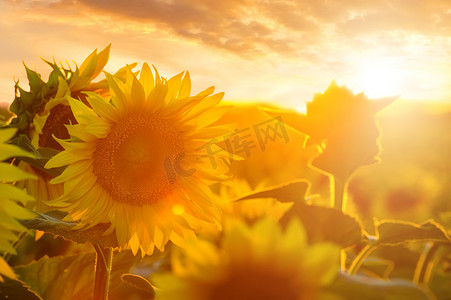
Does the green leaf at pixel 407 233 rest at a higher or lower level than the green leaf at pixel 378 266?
higher

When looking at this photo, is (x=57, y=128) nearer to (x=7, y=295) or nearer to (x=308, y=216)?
(x=7, y=295)

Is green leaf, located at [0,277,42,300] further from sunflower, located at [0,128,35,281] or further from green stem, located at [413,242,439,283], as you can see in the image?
green stem, located at [413,242,439,283]

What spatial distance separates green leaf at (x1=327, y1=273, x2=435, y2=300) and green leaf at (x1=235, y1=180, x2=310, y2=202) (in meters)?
0.19

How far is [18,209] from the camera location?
1.52 ft

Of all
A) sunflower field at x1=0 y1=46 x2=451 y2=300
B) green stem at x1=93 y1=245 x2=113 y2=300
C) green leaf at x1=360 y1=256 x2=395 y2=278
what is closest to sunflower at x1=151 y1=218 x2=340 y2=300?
sunflower field at x1=0 y1=46 x2=451 y2=300

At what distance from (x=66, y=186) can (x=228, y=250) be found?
0.31 metres

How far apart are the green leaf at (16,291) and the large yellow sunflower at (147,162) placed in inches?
4.6

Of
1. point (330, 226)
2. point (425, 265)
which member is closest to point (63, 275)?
point (330, 226)

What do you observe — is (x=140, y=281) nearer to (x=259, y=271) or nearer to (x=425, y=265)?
(x=259, y=271)

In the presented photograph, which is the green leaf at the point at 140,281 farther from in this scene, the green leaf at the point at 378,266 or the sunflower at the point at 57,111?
the green leaf at the point at 378,266

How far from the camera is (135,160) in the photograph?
843 millimetres

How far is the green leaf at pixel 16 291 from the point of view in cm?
65

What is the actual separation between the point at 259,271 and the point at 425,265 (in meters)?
0.45

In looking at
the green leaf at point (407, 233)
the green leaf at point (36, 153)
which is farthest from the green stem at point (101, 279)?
the green leaf at point (407, 233)
